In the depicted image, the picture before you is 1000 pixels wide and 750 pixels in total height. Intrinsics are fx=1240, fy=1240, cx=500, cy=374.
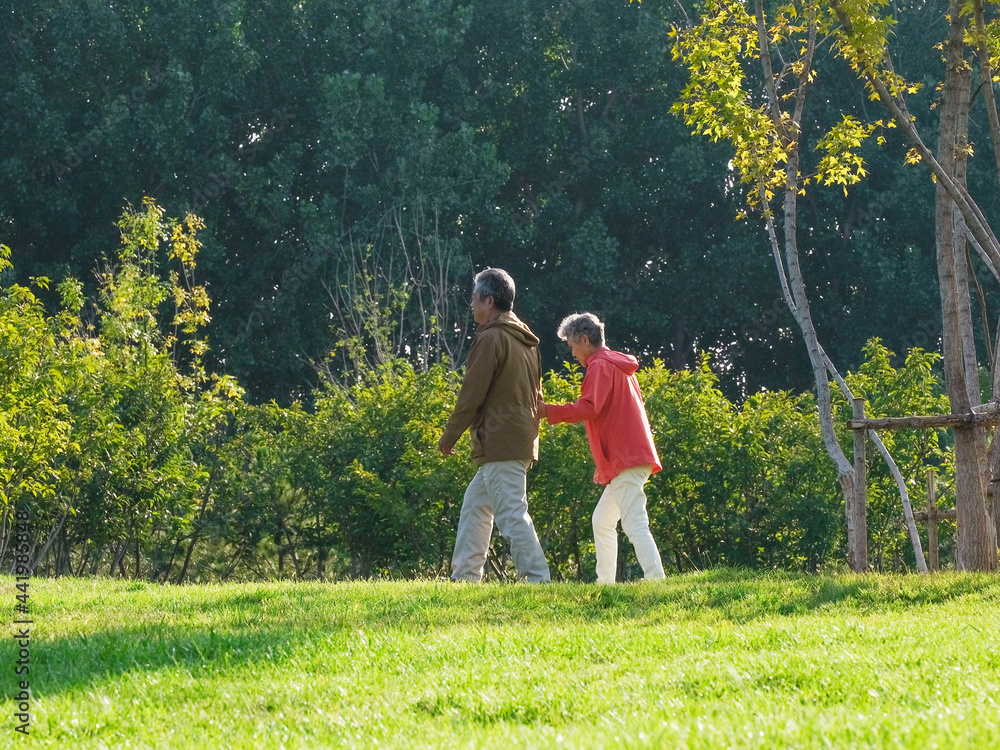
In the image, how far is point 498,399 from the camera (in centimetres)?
829

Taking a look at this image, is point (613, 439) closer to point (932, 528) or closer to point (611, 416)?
point (611, 416)

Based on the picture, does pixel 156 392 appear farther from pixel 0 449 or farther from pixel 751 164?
pixel 751 164

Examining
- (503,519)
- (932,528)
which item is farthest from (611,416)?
(932,528)

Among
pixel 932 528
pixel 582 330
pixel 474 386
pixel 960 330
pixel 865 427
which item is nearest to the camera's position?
pixel 474 386

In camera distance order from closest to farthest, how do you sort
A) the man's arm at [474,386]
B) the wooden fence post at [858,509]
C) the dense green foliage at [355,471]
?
the man's arm at [474,386] < the wooden fence post at [858,509] < the dense green foliage at [355,471]

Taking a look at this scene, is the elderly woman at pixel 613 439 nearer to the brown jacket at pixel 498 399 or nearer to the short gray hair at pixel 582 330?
the short gray hair at pixel 582 330

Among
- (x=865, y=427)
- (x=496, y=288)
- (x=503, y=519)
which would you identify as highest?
(x=496, y=288)

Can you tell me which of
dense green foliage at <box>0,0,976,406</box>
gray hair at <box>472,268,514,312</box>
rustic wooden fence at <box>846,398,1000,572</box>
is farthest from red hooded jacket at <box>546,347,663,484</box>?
dense green foliage at <box>0,0,976,406</box>

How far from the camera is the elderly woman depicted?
27.7 ft

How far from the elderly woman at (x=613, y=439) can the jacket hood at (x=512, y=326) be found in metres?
0.28

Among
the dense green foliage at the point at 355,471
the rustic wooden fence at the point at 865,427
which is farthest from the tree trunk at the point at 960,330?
the dense green foliage at the point at 355,471

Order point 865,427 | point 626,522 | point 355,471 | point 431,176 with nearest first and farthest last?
1. point 626,522
2. point 865,427
3. point 355,471
4. point 431,176

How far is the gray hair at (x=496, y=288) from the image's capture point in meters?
8.33

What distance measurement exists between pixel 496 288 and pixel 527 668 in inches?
146
